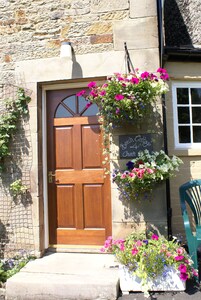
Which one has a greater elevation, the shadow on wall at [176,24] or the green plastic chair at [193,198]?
the shadow on wall at [176,24]

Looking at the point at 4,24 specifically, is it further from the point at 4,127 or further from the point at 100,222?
the point at 100,222

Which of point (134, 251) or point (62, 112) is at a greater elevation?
point (62, 112)

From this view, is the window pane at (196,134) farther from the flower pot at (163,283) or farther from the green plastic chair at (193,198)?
the flower pot at (163,283)

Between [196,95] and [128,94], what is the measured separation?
6.68 feet

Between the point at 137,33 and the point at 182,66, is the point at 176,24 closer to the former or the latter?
the point at 182,66

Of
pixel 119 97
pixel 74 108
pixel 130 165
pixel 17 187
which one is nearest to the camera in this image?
pixel 119 97

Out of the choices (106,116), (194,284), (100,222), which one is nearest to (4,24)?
(106,116)

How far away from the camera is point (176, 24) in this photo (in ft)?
18.3

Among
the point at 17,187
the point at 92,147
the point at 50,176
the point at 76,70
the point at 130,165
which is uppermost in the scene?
the point at 76,70

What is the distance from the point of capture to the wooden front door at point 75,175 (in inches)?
166

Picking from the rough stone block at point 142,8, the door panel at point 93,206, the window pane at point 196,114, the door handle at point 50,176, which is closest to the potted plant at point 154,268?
the door panel at point 93,206

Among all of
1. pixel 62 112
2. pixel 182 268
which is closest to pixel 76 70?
pixel 62 112

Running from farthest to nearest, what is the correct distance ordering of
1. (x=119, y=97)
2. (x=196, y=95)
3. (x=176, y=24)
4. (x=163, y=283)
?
(x=176, y=24)
(x=196, y=95)
(x=119, y=97)
(x=163, y=283)

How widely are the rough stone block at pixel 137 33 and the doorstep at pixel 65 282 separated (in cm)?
321
